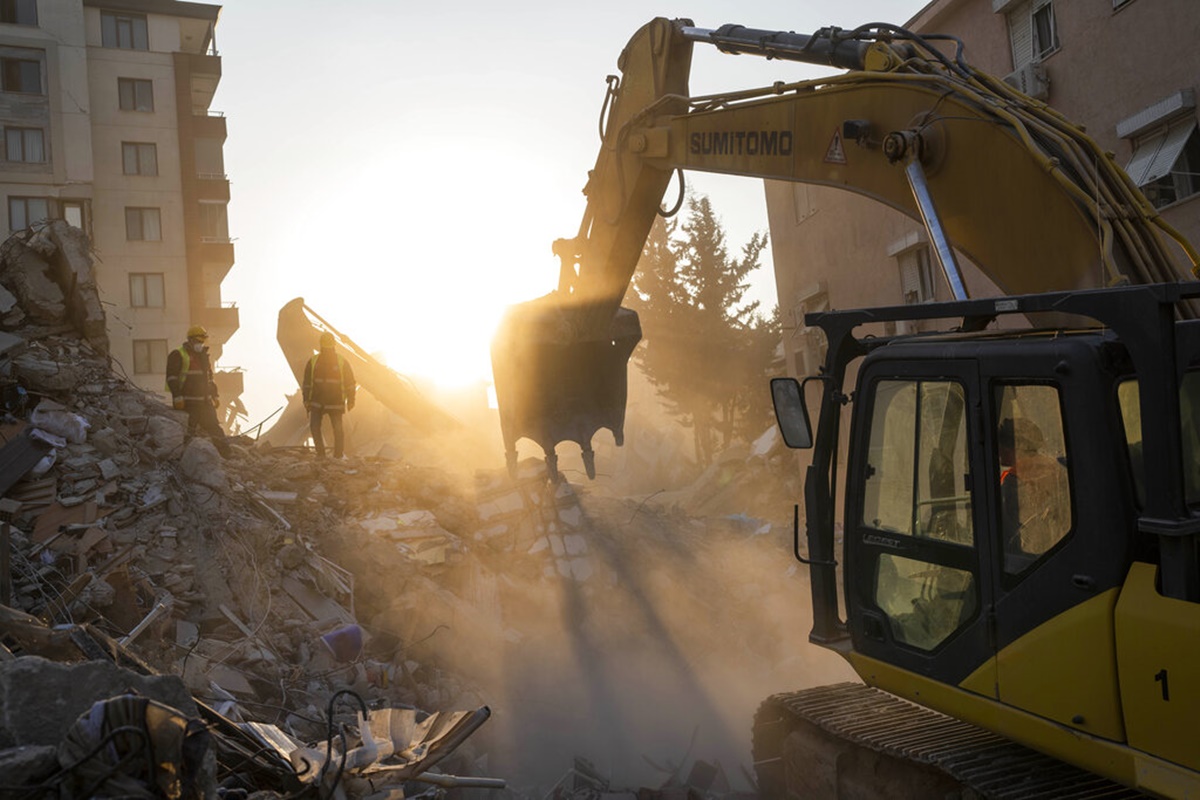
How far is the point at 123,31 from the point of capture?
32.8 metres

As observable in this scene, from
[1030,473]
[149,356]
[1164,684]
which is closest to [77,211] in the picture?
[149,356]

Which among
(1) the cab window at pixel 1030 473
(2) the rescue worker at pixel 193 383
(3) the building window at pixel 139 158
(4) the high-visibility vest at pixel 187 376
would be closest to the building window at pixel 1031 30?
(1) the cab window at pixel 1030 473

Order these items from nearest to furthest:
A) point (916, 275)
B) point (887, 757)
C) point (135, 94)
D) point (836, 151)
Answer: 1. point (887, 757)
2. point (836, 151)
3. point (916, 275)
4. point (135, 94)

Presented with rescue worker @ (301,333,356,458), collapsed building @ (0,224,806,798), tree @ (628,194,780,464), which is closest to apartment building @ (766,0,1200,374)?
collapsed building @ (0,224,806,798)

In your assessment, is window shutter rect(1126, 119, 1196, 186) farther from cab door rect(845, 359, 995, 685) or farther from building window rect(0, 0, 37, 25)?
building window rect(0, 0, 37, 25)

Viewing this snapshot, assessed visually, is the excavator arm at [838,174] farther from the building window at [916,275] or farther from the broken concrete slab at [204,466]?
the building window at [916,275]

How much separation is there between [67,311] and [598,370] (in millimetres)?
7032

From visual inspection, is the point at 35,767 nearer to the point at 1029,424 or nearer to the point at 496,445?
the point at 1029,424

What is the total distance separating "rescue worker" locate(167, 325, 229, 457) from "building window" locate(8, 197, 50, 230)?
72.3 feet

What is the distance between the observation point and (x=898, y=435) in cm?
446

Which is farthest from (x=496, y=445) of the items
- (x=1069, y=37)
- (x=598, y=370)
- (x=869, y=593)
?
(x=869, y=593)

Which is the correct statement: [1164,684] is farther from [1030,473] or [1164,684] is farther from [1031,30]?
[1031,30]

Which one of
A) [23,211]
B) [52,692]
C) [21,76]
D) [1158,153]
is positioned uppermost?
[21,76]

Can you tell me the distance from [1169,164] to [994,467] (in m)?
8.81
